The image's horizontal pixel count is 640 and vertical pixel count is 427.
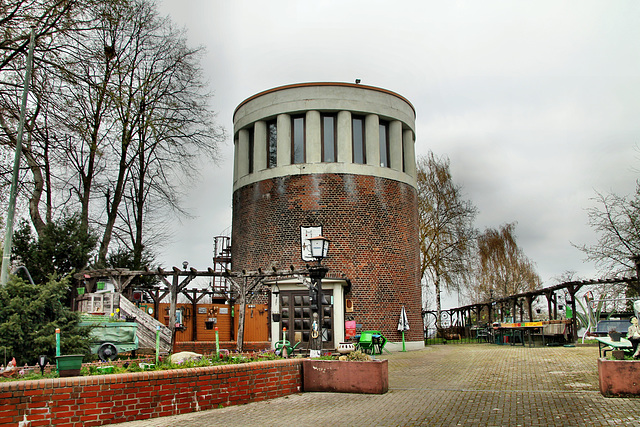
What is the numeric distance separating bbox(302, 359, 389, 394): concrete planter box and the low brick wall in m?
0.86

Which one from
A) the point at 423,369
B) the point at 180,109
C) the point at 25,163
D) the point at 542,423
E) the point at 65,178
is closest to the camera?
the point at 542,423

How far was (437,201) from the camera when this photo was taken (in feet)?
118

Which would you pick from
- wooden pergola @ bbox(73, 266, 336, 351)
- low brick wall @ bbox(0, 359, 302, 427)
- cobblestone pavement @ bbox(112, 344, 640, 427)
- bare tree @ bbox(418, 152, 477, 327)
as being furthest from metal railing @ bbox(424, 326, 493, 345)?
low brick wall @ bbox(0, 359, 302, 427)

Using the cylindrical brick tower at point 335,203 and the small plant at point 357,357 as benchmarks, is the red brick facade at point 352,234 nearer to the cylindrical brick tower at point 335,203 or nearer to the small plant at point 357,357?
the cylindrical brick tower at point 335,203

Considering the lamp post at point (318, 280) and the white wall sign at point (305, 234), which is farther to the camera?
the white wall sign at point (305, 234)

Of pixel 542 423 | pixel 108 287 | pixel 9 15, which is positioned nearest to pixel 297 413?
pixel 542 423

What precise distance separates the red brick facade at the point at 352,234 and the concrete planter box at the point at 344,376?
35.8ft

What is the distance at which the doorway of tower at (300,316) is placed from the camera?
21.0 metres

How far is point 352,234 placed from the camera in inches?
870

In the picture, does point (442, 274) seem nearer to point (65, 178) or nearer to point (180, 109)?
point (180, 109)

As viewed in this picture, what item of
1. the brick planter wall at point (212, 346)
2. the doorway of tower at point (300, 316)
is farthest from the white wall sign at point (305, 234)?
the brick planter wall at point (212, 346)

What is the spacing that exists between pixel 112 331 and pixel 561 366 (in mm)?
11699

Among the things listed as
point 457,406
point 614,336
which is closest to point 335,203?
point 614,336

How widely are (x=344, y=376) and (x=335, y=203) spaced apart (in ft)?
40.3
